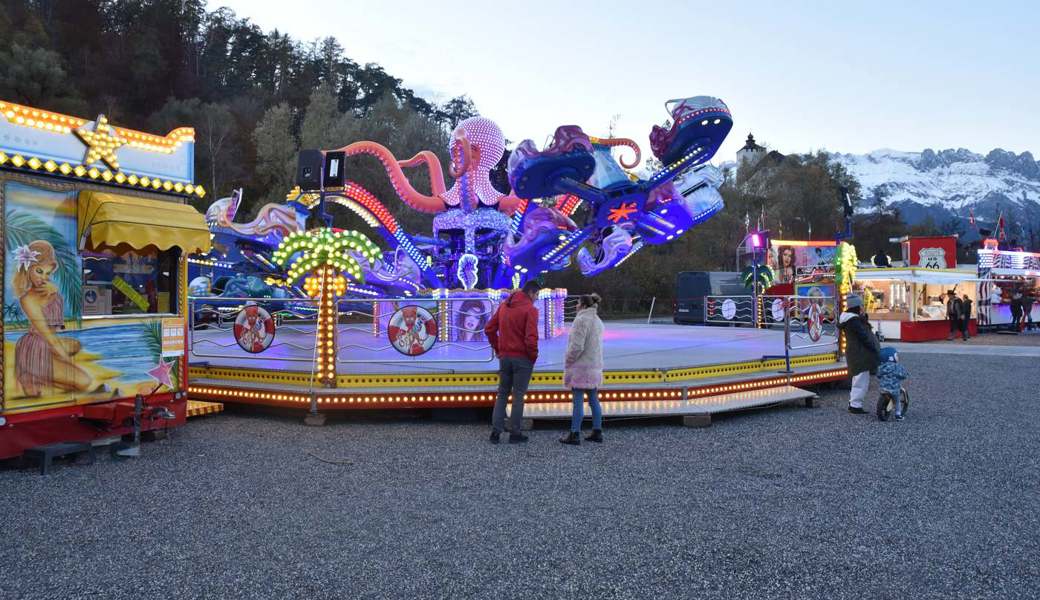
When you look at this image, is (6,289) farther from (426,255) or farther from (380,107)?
(380,107)

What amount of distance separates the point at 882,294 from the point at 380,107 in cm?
3050

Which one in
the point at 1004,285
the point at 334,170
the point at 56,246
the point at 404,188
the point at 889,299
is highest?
the point at 404,188

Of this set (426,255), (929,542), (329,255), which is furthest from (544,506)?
(426,255)

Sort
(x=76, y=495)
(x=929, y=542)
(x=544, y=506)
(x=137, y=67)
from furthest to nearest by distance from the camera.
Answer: (x=137, y=67)
(x=76, y=495)
(x=544, y=506)
(x=929, y=542)

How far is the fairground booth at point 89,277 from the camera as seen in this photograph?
6.95m

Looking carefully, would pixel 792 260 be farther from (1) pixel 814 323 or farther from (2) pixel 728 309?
(1) pixel 814 323

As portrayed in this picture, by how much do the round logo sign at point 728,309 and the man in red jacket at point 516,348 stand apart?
1683 centimetres

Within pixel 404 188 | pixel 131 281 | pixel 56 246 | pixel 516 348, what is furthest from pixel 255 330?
pixel 404 188

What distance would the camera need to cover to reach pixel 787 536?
16.1ft

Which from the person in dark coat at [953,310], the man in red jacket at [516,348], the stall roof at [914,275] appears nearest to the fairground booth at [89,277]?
the man in red jacket at [516,348]

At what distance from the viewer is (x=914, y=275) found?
25.5 meters

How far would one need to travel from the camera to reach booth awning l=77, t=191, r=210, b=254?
725 centimetres

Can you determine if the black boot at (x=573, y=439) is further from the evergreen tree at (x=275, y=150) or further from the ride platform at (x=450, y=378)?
the evergreen tree at (x=275, y=150)

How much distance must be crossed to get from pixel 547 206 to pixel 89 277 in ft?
29.0
